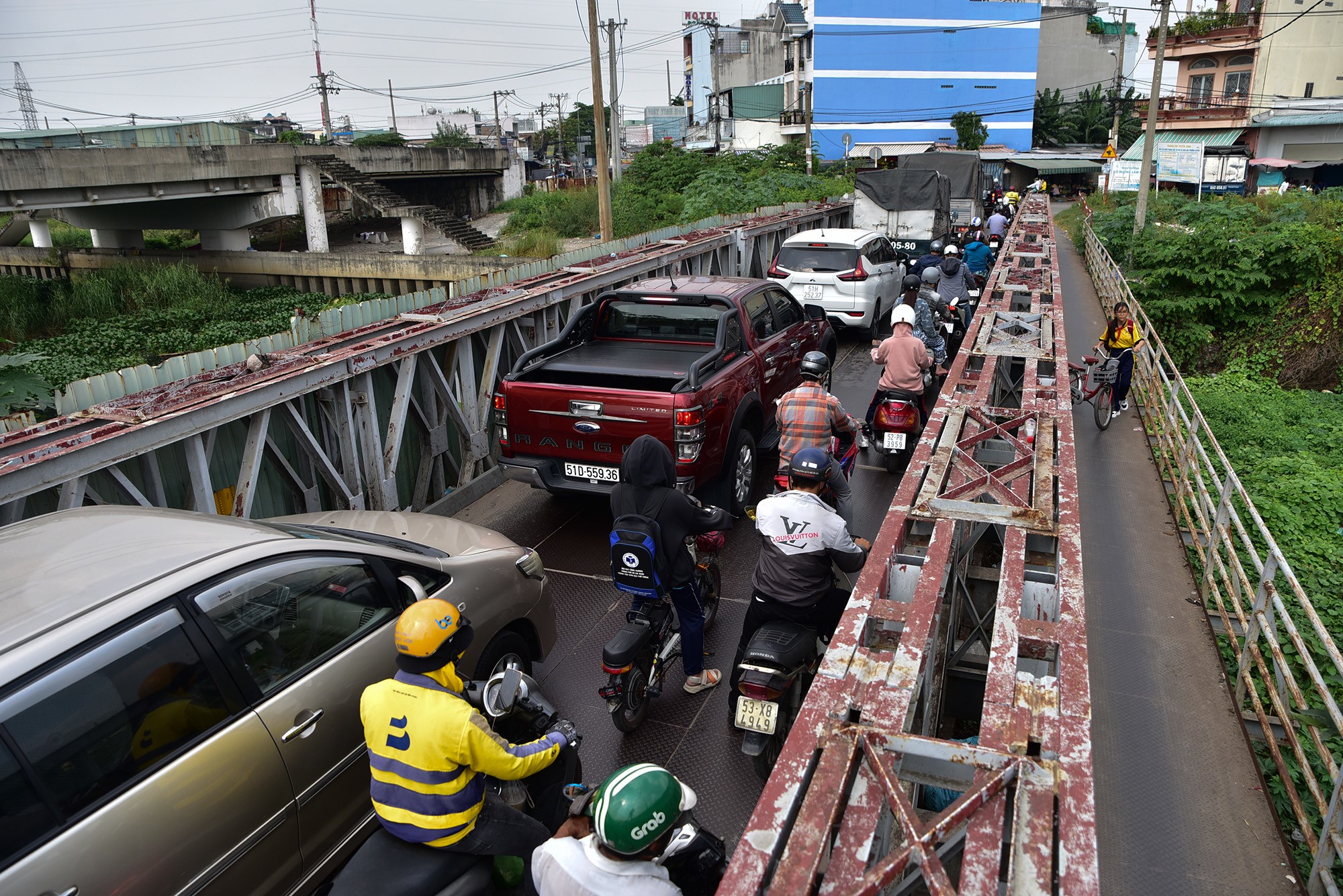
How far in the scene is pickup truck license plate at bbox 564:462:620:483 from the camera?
6738 mm

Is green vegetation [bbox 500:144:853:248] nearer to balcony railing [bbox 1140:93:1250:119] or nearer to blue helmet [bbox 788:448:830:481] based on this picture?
balcony railing [bbox 1140:93:1250:119]

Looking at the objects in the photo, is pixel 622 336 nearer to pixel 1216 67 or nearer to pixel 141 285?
pixel 141 285

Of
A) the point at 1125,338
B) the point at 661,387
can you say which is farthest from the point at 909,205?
the point at 661,387

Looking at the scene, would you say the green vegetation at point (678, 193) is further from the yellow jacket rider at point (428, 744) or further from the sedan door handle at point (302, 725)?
the yellow jacket rider at point (428, 744)

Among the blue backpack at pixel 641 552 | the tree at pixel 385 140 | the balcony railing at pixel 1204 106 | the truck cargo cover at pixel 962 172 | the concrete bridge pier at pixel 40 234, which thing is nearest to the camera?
the blue backpack at pixel 641 552

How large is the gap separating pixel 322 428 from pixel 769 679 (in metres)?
4.45

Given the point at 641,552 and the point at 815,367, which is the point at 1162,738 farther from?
the point at 815,367

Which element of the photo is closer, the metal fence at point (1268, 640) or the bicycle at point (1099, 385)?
the metal fence at point (1268, 640)

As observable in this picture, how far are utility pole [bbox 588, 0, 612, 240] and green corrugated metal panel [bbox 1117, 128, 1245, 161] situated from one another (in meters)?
26.4

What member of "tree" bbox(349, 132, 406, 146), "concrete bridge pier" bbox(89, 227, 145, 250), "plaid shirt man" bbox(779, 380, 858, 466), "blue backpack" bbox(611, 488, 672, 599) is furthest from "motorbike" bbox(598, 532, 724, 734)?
"tree" bbox(349, 132, 406, 146)

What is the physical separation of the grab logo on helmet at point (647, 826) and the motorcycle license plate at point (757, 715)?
6.02ft

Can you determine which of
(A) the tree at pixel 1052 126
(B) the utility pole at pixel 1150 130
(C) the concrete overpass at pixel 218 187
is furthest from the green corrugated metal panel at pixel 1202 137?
(C) the concrete overpass at pixel 218 187

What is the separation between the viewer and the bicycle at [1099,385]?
9172 mm

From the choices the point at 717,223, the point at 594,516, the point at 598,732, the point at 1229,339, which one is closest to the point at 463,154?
the point at 717,223
